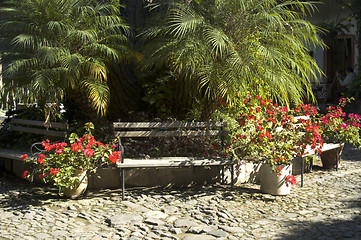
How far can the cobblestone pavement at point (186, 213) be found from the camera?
4.13 meters

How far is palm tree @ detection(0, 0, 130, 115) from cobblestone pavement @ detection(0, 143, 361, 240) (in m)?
1.31

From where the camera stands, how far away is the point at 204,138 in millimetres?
6988

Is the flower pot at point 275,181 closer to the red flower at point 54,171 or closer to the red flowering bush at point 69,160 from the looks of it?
the red flowering bush at point 69,160

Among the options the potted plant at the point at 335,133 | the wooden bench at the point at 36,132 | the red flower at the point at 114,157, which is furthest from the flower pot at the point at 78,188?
the potted plant at the point at 335,133

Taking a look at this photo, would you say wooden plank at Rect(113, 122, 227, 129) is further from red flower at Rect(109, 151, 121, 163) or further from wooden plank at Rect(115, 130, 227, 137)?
red flower at Rect(109, 151, 121, 163)

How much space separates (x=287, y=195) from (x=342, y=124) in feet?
6.69

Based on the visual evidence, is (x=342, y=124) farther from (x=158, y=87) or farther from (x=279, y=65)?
(x=158, y=87)

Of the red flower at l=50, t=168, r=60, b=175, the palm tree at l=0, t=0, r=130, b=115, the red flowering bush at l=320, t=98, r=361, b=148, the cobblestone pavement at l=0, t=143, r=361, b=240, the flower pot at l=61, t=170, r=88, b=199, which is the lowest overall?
the cobblestone pavement at l=0, t=143, r=361, b=240

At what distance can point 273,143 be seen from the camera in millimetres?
5473

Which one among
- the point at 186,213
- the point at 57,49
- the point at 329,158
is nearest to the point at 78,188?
the point at 186,213

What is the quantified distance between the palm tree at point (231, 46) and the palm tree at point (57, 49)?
2.29 feet

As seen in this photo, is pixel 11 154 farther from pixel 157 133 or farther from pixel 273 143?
pixel 273 143

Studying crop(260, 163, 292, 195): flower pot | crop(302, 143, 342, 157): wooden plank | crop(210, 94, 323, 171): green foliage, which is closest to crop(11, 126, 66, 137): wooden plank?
crop(210, 94, 323, 171): green foliage

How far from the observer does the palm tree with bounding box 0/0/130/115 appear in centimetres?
577
